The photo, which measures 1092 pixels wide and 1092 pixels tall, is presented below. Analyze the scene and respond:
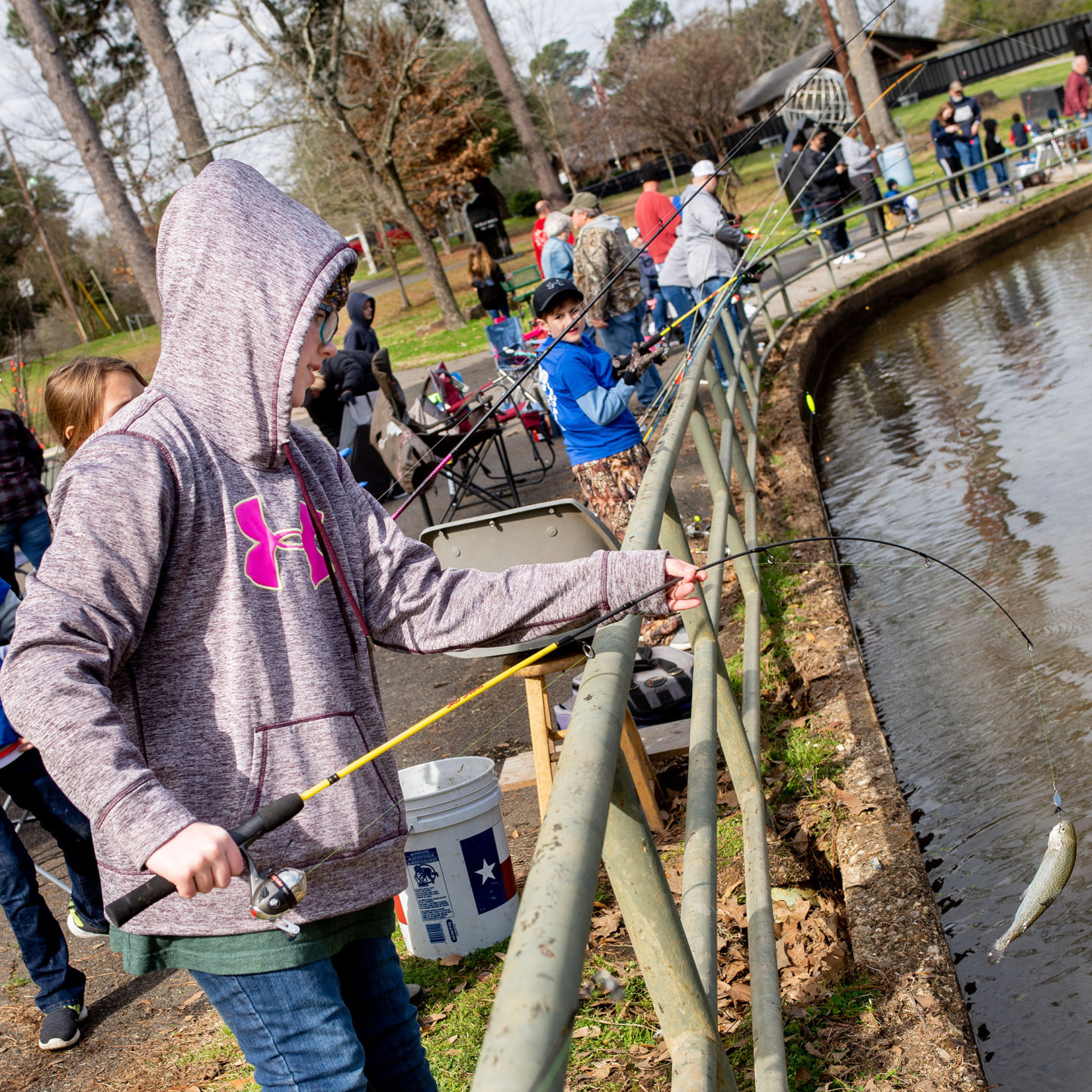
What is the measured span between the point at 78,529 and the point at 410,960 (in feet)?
7.81

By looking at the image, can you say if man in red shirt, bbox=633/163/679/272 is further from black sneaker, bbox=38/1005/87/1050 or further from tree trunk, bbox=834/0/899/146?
tree trunk, bbox=834/0/899/146

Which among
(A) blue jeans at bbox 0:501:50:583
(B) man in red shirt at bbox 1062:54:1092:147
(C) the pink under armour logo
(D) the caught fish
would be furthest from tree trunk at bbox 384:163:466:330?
(C) the pink under armour logo

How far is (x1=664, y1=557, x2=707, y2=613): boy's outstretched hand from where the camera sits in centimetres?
214

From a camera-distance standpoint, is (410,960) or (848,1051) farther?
(410,960)

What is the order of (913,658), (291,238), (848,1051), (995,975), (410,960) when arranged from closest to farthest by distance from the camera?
(291,238), (848,1051), (995,975), (410,960), (913,658)

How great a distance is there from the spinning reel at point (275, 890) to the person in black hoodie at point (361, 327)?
354 inches

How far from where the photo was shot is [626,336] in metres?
9.71

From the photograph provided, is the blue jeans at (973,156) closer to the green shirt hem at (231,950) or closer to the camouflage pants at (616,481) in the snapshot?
the camouflage pants at (616,481)

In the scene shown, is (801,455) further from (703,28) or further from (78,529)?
(703,28)

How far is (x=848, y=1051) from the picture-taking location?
2584mm

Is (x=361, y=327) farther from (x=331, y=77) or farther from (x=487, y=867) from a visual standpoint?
(x=331, y=77)

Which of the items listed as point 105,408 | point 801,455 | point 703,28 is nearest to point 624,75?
point 703,28

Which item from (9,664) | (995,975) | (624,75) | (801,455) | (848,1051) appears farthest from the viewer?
(624,75)

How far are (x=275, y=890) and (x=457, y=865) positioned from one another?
179cm
